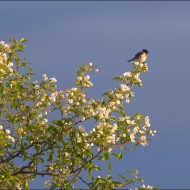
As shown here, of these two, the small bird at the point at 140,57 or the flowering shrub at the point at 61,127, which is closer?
the flowering shrub at the point at 61,127

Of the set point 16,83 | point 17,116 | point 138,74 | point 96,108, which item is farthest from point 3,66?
point 138,74

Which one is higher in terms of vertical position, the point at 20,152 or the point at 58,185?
the point at 20,152

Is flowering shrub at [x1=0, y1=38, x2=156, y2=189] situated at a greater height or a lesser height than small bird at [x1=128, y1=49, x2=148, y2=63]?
lesser

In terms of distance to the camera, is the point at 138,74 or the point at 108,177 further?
Result: the point at 138,74

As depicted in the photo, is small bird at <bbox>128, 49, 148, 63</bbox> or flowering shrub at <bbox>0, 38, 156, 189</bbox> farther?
small bird at <bbox>128, 49, 148, 63</bbox>

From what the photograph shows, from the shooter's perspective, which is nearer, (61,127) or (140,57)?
(61,127)

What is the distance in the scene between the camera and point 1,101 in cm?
1267

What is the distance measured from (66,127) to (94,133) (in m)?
A: 0.81

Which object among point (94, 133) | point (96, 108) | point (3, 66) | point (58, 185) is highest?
point (3, 66)

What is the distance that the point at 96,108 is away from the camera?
1231 cm

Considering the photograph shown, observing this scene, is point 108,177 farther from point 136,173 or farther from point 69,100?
point 69,100

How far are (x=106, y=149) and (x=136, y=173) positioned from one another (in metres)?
1.12

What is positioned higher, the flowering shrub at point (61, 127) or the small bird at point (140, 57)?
the small bird at point (140, 57)

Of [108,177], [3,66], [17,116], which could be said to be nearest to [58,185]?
[108,177]
